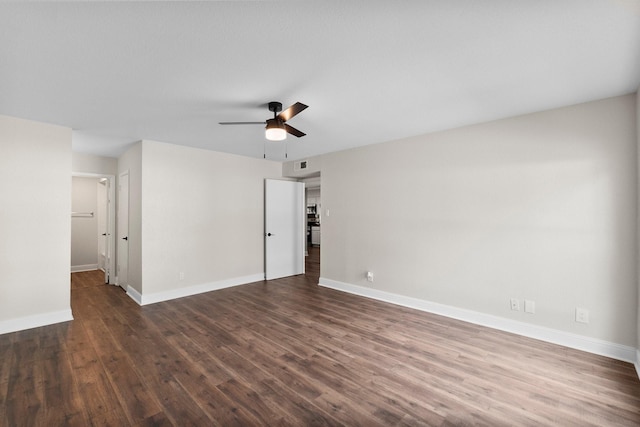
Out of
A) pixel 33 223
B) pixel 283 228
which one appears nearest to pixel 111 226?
pixel 33 223

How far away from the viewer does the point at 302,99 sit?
2707 mm

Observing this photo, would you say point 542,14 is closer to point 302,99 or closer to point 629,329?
point 302,99

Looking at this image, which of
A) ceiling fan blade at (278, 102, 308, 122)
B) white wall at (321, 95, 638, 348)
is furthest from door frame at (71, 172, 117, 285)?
white wall at (321, 95, 638, 348)

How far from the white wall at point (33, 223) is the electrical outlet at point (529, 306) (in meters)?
5.44

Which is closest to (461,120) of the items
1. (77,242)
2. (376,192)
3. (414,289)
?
(376,192)

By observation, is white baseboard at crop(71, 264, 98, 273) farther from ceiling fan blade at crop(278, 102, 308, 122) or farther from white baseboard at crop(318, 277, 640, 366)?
ceiling fan blade at crop(278, 102, 308, 122)

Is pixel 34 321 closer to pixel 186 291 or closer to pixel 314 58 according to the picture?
pixel 186 291

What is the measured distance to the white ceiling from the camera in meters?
1.56

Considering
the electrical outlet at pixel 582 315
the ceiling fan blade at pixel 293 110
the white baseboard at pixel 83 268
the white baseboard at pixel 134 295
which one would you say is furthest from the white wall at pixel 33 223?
the electrical outlet at pixel 582 315

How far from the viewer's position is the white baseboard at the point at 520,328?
262 cm

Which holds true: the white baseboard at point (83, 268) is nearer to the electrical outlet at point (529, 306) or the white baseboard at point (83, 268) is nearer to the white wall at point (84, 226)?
the white wall at point (84, 226)

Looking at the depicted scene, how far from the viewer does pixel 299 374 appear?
234cm

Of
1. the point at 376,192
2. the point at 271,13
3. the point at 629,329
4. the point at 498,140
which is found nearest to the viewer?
the point at 271,13

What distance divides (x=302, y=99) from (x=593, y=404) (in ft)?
10.8
